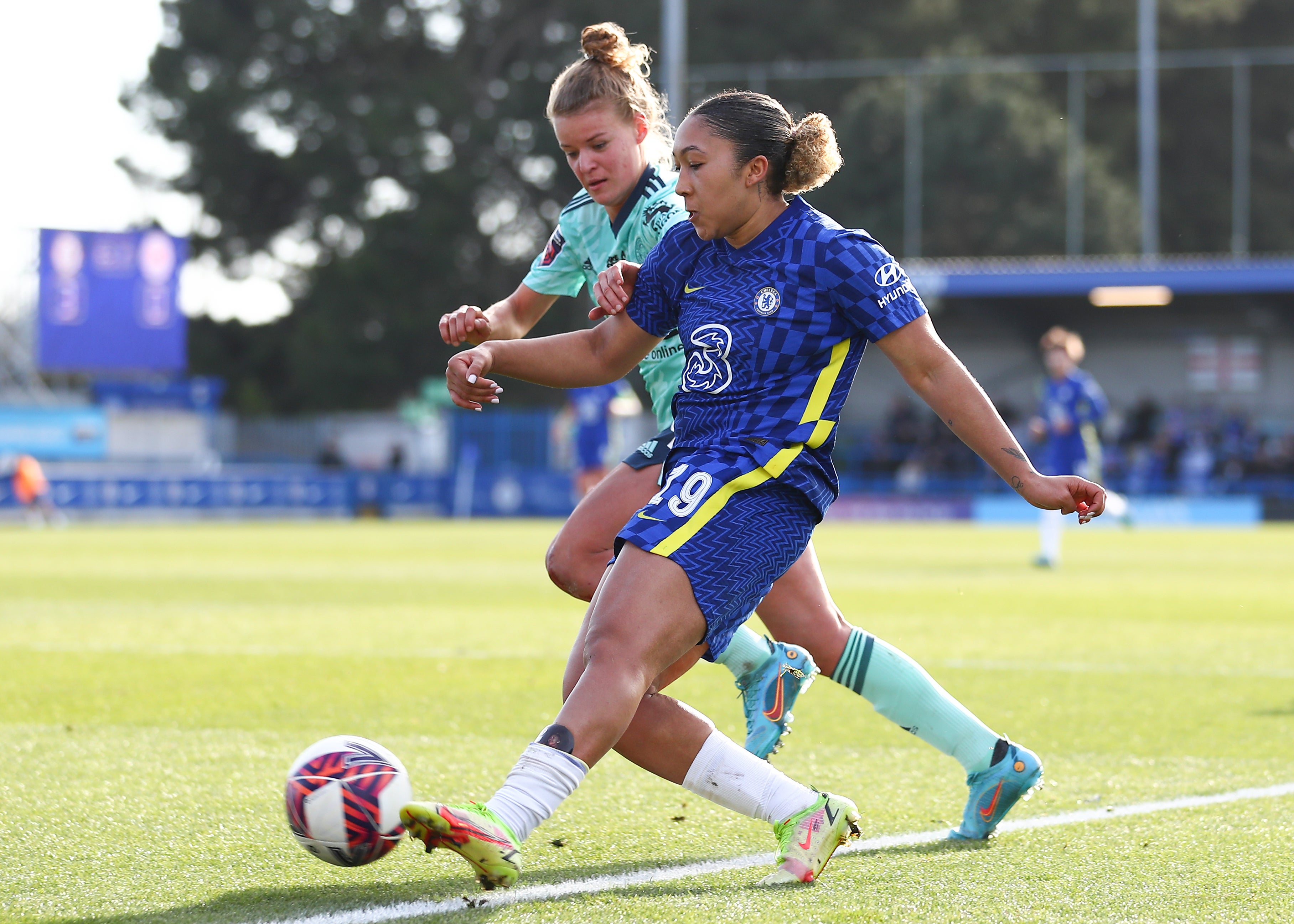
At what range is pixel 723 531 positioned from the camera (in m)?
3.28

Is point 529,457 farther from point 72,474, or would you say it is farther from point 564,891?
point 564,891

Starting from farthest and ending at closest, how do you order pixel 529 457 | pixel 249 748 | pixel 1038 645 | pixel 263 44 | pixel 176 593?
pixel 263 44, pixel 529 457, pixel 176 593, pixel 1038 645, pixel 249 748

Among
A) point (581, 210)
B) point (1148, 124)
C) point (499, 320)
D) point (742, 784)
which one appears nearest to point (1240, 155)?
point (1148, 124)

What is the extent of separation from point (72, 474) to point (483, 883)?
29.2m

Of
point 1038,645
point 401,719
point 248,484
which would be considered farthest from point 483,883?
point 248,484

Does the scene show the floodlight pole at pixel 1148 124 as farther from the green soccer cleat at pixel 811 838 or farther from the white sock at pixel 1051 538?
the green soccer cleat at pixel 811 838

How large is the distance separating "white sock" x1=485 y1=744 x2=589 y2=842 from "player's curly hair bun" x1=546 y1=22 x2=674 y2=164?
1.73m

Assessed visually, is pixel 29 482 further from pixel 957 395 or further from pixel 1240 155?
pixel 1240 155

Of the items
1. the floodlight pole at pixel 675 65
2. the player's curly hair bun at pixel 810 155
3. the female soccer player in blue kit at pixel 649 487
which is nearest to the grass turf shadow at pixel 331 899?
the female soccer player in blue kit at pixel 649 487

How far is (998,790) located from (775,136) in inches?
68.1

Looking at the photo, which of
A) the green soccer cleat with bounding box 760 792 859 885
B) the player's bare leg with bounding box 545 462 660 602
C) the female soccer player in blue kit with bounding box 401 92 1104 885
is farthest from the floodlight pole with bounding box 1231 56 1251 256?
the green soccer cleat with bounding box 760 792 859 885

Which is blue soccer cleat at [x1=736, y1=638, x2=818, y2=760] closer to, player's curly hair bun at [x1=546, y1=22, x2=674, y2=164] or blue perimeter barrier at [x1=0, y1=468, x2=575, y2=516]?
player's curly hair bun at [x1=546, y1=22, x2=674, y2=164]

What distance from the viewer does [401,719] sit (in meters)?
5.75

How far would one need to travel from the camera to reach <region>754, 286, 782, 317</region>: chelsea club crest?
3367mm
